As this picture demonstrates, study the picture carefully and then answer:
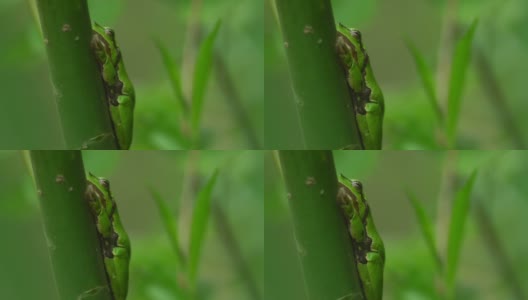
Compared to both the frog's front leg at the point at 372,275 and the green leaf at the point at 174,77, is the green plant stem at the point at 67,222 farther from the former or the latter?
the frog's front leg at the point at 372,275

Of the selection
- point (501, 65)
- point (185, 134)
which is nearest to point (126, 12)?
point (185, 134)

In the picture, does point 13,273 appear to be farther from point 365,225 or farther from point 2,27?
point 365,225

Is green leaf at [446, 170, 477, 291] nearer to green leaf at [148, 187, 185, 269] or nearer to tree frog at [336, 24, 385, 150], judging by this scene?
tree frog at [336, 24, 385, 150]

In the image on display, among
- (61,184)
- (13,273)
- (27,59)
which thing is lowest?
(13,273)

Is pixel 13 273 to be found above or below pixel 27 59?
below

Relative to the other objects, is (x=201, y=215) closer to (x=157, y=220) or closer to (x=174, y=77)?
(x=157, y=220)

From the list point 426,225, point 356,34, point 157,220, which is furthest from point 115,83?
point 426,225
